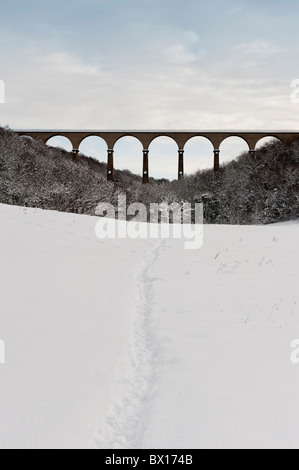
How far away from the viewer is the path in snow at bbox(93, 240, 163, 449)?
2.73m

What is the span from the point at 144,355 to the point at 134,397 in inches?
33.1

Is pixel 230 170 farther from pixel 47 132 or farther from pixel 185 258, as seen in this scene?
pixel 185 258

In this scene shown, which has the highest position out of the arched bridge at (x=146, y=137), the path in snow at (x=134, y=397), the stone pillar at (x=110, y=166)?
the arched bridge at (x=146, y=137)

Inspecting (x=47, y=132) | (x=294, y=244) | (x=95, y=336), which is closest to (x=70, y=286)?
(x=95, y=336)

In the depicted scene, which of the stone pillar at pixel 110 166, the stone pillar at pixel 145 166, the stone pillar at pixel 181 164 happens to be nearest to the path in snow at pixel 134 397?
the stone pillar at pixel 145 166

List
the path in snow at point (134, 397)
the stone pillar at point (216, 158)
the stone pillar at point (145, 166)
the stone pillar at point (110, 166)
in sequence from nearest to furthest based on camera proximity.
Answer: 1. the path in snow at point (134, 397)
2. the stone pillar at point (216, 158)
3. the stone pillar at point (145, 166)
4. the stone pillar at point (110, 166)

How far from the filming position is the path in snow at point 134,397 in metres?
2.73

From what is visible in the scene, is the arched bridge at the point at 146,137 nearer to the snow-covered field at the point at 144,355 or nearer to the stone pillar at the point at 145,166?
the stone pillar at the point at 145,166

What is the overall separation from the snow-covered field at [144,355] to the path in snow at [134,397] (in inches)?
0.4

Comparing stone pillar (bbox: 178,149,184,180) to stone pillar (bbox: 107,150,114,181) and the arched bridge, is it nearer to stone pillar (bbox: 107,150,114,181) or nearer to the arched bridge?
the arched bridge

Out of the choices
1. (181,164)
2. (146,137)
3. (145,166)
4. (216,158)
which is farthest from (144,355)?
(146,137)

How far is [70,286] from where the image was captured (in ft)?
20.8

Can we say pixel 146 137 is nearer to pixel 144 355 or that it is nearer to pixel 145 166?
pixel 145 166

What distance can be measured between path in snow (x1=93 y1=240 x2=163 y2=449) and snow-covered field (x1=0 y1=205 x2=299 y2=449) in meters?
0.01
